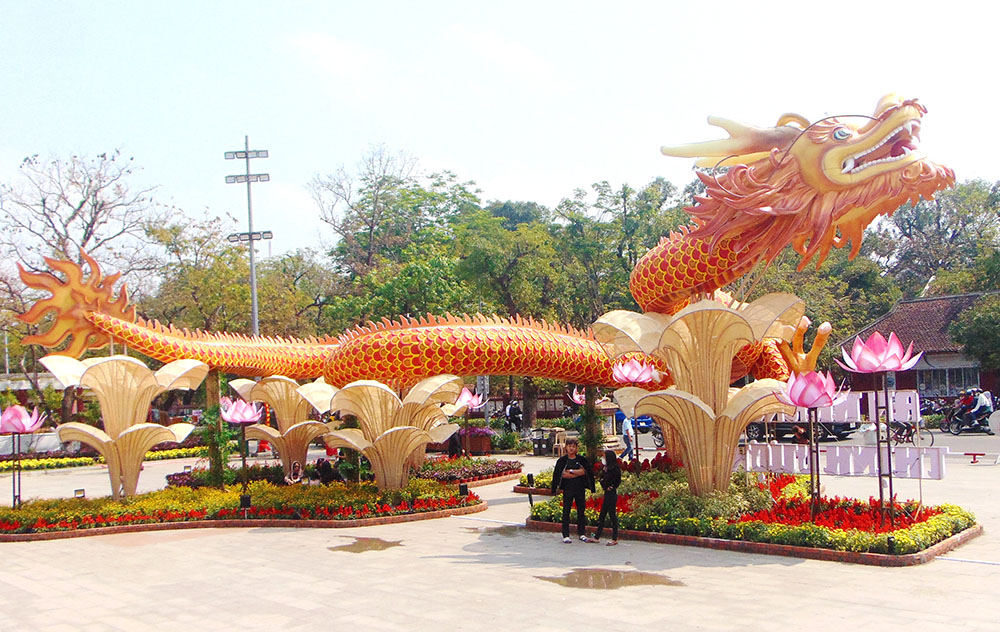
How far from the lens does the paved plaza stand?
565 cm

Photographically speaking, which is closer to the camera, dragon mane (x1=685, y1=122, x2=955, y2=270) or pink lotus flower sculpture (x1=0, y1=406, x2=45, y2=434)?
dragon mane (x1=685, y1=122, x2=955, y2=270)

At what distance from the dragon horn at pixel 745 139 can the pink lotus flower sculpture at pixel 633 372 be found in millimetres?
2811

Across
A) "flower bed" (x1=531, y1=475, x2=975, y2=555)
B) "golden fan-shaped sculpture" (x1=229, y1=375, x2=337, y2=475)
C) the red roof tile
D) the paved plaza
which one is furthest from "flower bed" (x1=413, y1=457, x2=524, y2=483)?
the red roof tile

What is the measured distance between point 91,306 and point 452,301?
1147 cm

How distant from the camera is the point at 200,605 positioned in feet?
21.0

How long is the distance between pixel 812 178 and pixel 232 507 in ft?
26.5

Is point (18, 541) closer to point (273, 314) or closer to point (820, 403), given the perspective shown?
point (820, 403)

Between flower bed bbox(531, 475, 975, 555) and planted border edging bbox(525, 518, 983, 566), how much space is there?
0.21 ft

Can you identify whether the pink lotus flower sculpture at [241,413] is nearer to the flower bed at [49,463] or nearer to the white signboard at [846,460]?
the white signboard at [846,460]

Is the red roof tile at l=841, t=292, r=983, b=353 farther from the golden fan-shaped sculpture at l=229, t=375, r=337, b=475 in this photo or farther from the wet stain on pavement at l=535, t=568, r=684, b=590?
the wet stain on pavement at l=535, t=568, r=684, b=590

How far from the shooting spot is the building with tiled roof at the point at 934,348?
89.5 feet

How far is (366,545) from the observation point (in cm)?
887

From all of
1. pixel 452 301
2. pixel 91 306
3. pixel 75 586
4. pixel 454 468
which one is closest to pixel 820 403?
pixel 75 586

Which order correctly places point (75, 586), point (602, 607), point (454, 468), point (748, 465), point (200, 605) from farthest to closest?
point (454, 468), point (748, 465), point (75, 586), point (200, 605), point (602, 607)
